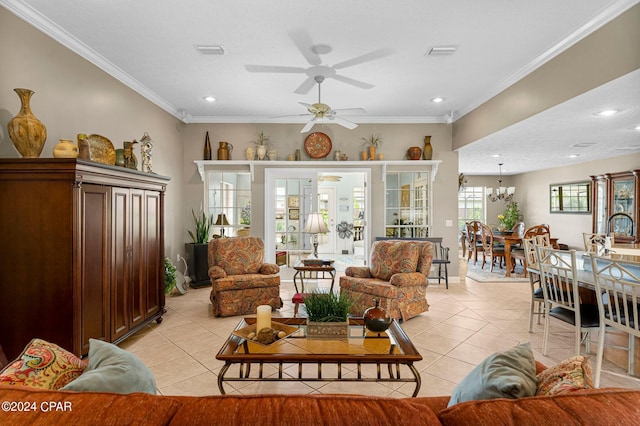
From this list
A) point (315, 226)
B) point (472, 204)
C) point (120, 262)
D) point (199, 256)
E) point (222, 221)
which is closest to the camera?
point (120, 262)

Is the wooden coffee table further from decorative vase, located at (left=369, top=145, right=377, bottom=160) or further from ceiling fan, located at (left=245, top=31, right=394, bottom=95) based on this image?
decorative vase, located at (left=369, top=145, right=377, bottom=160)

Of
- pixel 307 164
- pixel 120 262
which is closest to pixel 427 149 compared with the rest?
pixel 307 164

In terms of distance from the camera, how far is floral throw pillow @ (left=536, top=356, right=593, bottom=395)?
87 cm

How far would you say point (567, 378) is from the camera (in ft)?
2.94

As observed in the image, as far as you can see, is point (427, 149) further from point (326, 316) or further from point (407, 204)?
point (326, 316)

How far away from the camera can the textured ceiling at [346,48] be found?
2.62 metres

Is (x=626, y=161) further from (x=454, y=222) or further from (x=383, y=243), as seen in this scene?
(x=383, y=243)

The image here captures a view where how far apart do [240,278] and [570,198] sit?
8116mm

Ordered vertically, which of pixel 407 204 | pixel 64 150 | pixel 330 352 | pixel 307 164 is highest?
pixel 307 164

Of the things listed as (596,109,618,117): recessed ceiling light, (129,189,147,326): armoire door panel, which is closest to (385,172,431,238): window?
(596,109,618,117): recessed ceiling light

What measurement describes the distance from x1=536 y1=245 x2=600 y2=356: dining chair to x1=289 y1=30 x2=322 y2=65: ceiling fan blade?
2949 mm

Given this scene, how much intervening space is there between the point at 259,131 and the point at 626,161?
7095mm

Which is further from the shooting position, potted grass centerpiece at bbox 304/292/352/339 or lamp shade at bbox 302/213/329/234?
lamp shade at bbox 302/213/329/234

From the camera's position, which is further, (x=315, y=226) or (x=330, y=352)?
(x=315, y=226)
